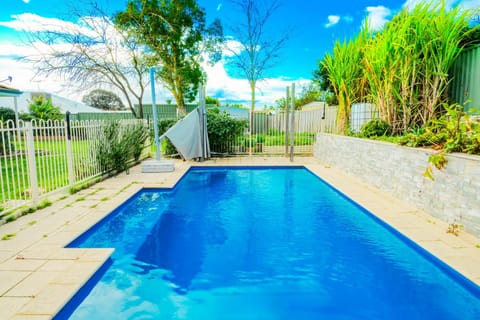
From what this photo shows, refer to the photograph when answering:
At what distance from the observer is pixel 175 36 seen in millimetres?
15648

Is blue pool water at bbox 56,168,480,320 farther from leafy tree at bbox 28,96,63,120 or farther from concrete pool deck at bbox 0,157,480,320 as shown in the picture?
leafy tree at bbox 28,96,63,120

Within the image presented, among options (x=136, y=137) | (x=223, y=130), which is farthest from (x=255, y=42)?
(x=136, y=137)

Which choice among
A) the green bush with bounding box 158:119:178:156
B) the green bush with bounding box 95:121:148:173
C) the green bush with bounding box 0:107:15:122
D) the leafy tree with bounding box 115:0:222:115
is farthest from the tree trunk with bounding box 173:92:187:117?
the green bush with bounding box 95:121:148:173

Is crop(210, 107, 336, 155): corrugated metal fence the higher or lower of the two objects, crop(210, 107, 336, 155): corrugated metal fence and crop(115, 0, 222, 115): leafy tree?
the lower

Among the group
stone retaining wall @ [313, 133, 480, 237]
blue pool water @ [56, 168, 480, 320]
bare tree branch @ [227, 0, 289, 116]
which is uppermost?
bare tree branch @ [227, 0, 289, 116]

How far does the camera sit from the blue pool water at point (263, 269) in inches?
93.2

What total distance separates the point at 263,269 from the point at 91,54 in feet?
46.3

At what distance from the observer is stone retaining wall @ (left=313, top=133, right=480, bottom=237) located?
3.27 m

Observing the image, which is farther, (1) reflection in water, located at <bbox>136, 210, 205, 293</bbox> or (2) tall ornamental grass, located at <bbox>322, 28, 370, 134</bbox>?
(2) tall ornamental grass, located at <bbox>322, 28, 370, 134</bbox>

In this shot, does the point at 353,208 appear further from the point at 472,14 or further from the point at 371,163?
the point at 472,14

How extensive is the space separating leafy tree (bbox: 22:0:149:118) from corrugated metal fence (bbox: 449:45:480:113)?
43.8 feet

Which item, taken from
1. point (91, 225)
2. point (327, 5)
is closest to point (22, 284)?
point (91, 225)

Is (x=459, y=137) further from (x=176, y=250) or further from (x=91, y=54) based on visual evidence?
(x=91, y=54)

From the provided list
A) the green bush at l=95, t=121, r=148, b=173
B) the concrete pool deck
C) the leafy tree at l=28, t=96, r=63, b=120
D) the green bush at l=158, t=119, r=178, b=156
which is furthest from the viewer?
the leafy tree at l=28, t=96, r=63, b=120
